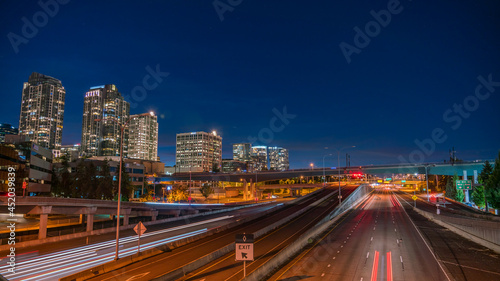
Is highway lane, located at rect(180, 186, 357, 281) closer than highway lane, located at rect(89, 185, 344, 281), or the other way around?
highway lane, located at rect(89, 185, 344, 281)

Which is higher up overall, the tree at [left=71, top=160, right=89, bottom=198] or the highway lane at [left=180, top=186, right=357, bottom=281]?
the tree at [left=71, top=160, right=89, bottom=198]

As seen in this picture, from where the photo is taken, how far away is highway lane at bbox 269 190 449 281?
2164 cm

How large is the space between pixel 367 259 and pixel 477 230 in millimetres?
16677

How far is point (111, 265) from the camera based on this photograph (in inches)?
884

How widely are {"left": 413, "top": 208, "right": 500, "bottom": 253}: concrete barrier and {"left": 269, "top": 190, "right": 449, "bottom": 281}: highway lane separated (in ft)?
16.9

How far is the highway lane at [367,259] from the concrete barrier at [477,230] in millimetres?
5152

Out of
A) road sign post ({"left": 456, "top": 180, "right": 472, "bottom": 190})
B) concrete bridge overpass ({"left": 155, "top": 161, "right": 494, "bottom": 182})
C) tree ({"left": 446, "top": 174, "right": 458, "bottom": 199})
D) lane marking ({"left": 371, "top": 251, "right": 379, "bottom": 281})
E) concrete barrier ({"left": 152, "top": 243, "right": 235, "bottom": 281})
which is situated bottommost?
lane marking ({"left": 371, "top": 251, "right": 379, "bottom": 281})

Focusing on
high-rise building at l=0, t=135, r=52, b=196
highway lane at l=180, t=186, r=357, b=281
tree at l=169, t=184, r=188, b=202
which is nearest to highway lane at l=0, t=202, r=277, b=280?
highway lane at l=180, t=186, r=357, b=281

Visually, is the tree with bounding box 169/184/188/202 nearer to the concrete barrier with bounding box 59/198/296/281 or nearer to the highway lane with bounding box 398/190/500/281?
the concrete barrier with bounding box 59/198/296/281

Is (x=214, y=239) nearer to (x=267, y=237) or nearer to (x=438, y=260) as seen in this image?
(x=267, y=237)

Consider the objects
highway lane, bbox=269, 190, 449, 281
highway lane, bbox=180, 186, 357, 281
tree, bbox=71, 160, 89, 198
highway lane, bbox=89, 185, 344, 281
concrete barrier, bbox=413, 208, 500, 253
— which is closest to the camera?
highway lane, bbox=89, 185, 344, 281

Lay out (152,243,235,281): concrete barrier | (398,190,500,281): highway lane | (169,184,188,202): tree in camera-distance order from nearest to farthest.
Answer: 1. (152,243,235,281): concrete barrier
2. (398,190,500,281): highway lane
3. (169,184,188,202): tree

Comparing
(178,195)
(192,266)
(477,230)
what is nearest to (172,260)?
(192,266)

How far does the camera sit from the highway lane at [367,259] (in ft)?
71.0
